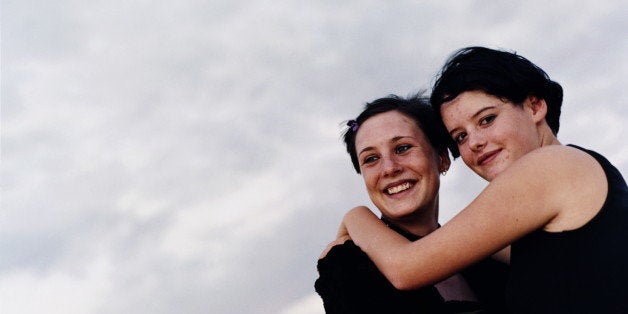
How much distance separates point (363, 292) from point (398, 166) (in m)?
1.32

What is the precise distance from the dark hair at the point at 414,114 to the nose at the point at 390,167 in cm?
47

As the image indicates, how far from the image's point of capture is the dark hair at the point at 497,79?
159 inches

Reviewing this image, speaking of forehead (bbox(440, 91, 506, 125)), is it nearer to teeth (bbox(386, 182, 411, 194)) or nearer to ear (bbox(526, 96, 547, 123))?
ear (bbox(526, 96, 547, 123))

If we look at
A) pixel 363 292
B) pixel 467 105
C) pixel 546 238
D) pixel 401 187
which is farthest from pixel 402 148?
pixel 546 238

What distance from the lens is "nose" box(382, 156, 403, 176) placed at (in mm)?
4586

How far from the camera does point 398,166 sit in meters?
4.62

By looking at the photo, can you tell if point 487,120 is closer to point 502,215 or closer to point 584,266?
point 502,215

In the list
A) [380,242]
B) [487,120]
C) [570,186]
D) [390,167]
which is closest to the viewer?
[570,186]

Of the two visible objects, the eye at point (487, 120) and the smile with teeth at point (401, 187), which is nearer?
the eye at point (487, 120)

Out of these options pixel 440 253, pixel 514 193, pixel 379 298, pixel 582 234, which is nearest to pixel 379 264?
pixel 379 298

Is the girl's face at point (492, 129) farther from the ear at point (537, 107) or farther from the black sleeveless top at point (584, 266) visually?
the black sleeveless top at point (584, 266)

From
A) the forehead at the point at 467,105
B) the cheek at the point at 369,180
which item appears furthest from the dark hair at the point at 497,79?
the cheek at the point at 369,180

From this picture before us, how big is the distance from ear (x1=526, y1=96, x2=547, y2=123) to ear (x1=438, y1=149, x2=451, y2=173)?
109 centimetres

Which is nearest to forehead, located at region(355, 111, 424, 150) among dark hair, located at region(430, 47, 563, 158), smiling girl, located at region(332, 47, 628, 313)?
dark hair, located at region(430, 47, 563, 158)
